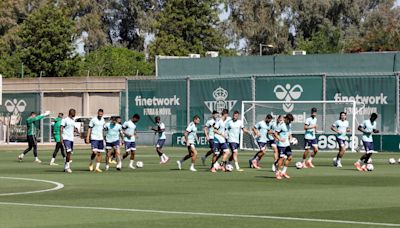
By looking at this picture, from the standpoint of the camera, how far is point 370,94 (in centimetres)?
6069

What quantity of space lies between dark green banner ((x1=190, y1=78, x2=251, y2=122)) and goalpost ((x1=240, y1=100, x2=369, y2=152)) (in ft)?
5.30

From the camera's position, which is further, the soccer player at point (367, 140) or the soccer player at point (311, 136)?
the soccer player at point (311, 136)

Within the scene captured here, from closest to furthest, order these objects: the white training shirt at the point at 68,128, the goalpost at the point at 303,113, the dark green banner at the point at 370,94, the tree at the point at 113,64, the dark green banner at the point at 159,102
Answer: the white training shirt at the point at 68,128 < the dark green banner at the point at 370,94 < the goalpost at the point at 303,113 < the dark green banner at the point at 159,102 < the tree at the point at 113,64

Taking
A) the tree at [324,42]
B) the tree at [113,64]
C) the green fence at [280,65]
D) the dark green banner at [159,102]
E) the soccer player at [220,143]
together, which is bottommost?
the soccer player at [220,143]

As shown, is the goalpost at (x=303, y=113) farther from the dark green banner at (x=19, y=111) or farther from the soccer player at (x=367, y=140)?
the soccer player at (x=367, y=140)

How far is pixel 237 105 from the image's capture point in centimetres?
6519

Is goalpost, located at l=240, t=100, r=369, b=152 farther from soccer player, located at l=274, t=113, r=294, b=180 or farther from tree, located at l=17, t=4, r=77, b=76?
tree, located at l=17, t=4, r=77, b=76

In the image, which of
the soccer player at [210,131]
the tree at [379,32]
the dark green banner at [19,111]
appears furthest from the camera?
the tree at [379,32]

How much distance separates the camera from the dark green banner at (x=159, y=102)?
220 feet

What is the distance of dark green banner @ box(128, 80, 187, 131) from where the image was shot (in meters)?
67.0

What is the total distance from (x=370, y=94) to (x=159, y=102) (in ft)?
45.1

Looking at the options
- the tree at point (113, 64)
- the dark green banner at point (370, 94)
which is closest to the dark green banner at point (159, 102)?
the dark green banner at point (370, 94)

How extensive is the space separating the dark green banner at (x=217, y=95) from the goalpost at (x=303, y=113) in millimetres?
1614

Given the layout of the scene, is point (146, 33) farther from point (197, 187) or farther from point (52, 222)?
point (52, 222)
